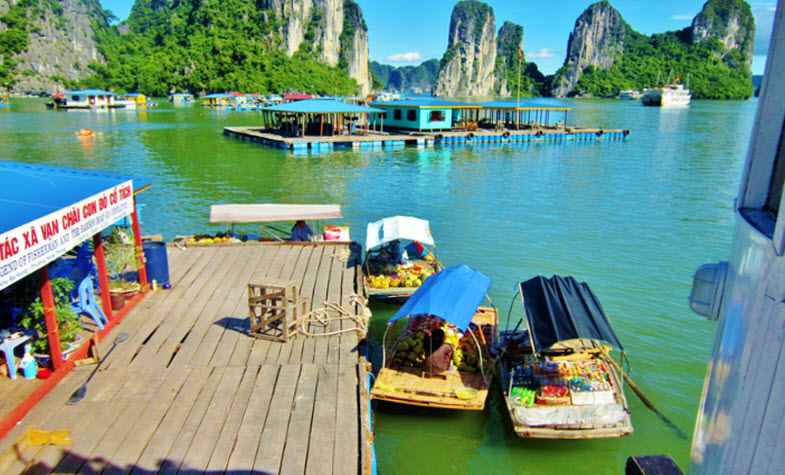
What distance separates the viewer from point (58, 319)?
7.81 metres

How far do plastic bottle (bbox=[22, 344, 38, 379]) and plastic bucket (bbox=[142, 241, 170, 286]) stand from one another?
369cm

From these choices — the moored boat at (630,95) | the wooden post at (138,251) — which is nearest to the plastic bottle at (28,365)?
the wooden post at (138,251)

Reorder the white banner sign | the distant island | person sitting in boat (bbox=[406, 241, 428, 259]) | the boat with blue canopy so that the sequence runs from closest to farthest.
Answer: the white banner sign
the boat with blue canopy
person sitting in boat (bbox=[406, 241, 428, 259])
the distant island

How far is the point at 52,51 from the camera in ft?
479

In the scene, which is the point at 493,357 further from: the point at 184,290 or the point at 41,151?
the point at 41,151

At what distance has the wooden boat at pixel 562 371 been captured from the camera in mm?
8703

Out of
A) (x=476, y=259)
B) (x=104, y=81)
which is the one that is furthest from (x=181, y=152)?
(x=104, y=81)

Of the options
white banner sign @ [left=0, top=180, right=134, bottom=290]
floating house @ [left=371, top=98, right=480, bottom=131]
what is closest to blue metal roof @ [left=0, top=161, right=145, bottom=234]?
white banner sign @ [left=0, top=180, right=134, bottom=290]

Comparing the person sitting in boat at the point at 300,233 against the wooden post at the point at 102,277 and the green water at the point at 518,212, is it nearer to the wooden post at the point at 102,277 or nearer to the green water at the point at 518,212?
the green water at the point at 518,212

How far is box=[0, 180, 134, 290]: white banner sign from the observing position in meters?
6.13

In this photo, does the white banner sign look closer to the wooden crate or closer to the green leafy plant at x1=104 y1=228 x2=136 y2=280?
the green leafy plant at x1=104 y1=228 x2=136 y2=280

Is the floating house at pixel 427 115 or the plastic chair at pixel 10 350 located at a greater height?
the floating house at pixel 427 115

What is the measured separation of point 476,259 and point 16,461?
15365 mm

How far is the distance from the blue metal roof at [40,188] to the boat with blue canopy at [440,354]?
17.8 feet
